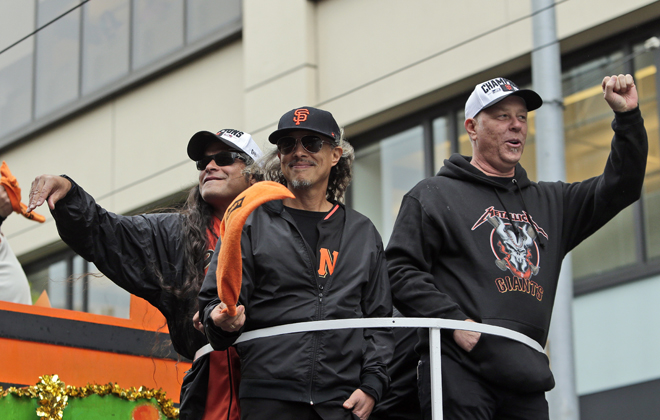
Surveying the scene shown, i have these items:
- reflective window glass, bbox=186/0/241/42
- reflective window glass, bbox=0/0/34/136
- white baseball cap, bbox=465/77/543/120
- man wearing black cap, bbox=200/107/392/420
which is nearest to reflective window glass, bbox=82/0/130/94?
reflective window glass, bbox=0/0/34/136

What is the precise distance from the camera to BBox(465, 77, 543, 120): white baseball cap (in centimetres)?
462

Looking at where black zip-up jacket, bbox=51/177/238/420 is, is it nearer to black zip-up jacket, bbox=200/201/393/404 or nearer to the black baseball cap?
black zip-up jacket, bbox=200/201/393/404

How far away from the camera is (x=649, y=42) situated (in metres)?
9.35

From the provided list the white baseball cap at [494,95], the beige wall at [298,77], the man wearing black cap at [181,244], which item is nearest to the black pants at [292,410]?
the man wearing black cap at [181,244]

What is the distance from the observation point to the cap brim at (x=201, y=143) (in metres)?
5.22

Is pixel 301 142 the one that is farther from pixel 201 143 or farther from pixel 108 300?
pixel 108 300

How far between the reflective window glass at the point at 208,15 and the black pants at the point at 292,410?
997 centimetres

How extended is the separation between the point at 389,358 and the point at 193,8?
10703mm

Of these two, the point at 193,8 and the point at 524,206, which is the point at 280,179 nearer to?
the point at 524,206

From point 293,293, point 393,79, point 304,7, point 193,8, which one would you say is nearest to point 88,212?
point 293,293

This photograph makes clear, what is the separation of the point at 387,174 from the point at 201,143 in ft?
22.3

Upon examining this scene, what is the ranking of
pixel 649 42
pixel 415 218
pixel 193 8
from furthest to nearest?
pixel 193 8 < pixel 649 42 < pixel 415 218

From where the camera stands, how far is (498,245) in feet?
14.3

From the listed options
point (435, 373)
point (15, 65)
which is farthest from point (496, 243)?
point (15, 65)
